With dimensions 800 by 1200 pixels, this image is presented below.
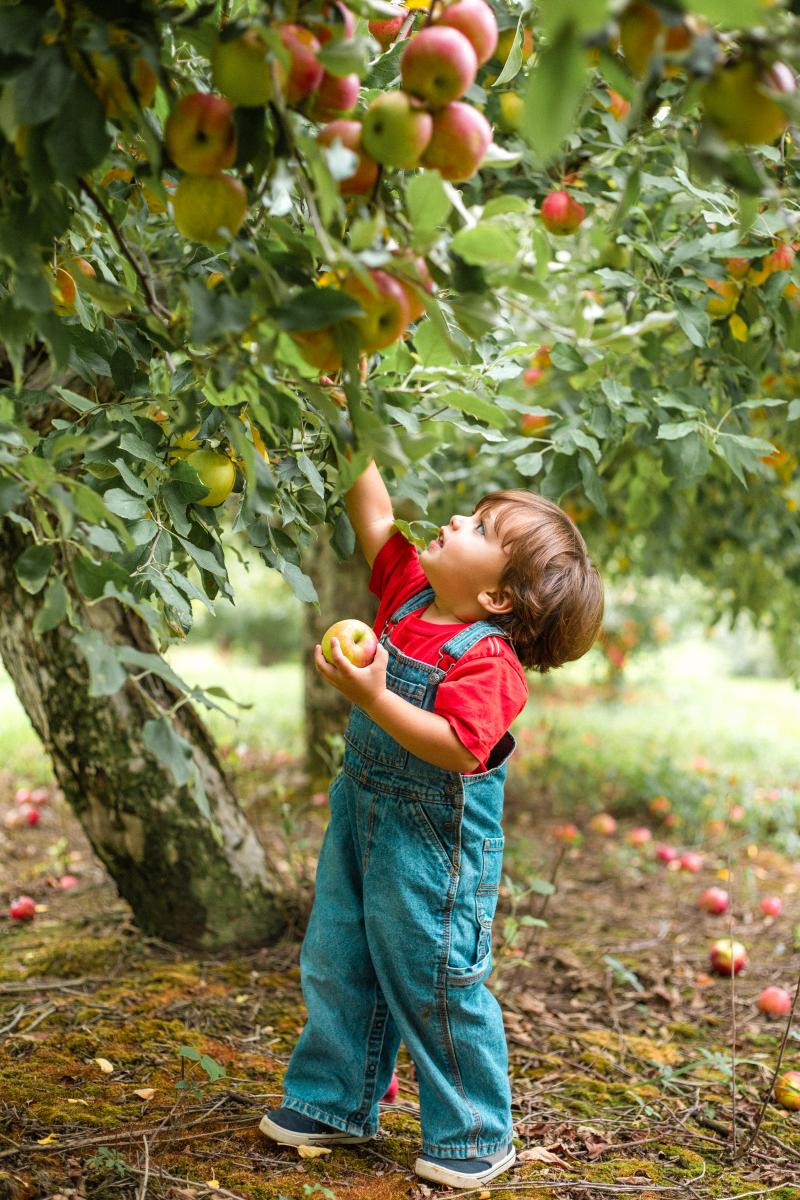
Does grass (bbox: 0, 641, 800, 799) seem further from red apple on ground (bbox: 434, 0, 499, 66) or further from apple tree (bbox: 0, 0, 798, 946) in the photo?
red apple on ground (bbox: 434, 0, 499, 66)

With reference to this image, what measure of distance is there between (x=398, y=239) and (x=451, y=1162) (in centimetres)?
145

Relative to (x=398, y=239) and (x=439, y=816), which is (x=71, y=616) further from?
(x=439, y=816)

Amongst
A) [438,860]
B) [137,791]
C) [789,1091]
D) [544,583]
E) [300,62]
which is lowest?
[789,1091]

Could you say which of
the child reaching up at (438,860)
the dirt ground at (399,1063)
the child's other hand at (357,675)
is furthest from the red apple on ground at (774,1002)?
the child's other hand at (357,675)

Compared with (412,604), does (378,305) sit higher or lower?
higher

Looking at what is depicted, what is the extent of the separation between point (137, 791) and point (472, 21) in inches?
73.8

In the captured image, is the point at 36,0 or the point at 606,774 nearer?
the point at 36,0

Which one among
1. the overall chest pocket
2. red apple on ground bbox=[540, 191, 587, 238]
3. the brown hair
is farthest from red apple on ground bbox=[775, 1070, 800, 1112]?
red apple on ground bbox=[540, 191, 587, 238]

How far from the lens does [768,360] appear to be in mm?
2646

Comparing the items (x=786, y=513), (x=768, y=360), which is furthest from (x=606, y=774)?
(x=768, y=360)

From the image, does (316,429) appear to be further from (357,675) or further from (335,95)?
(335,95)

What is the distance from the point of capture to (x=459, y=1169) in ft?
5.57

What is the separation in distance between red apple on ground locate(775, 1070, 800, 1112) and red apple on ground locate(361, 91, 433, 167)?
205 cm

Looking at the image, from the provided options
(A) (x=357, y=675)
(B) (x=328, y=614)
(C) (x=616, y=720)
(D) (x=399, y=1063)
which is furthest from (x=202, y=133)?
(C) (x=616, y=720)
